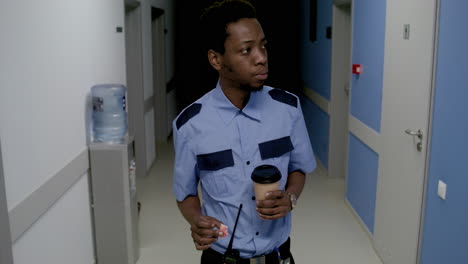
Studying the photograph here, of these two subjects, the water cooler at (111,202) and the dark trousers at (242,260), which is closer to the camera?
the dark trousers at (242,260)

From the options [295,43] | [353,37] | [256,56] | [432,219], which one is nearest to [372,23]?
[353,37]

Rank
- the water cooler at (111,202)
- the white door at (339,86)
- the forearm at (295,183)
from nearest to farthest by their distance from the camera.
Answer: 1. the forearm at (295,183)
2. the water cooler at (111,202)
3. the white door at (339,86)

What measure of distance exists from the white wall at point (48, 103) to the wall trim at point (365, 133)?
2.21m

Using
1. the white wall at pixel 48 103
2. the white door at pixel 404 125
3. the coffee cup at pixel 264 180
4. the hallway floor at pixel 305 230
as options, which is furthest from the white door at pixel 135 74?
the coffee cup at pixel 264 180

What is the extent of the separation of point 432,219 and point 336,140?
304 cm

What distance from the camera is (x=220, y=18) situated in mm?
1534

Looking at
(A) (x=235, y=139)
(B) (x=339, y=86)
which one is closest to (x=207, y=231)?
(A) (x=235, y=139)

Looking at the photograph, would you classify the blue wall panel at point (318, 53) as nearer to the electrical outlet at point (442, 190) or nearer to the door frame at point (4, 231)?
the electrical outlet at point (442, 190)

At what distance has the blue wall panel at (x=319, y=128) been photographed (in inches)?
238

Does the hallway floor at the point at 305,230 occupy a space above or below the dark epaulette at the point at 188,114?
below

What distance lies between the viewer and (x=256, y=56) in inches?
59.6

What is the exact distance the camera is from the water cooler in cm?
327

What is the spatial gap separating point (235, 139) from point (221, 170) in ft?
0.37

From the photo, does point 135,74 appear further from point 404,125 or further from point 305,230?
point 404,125
